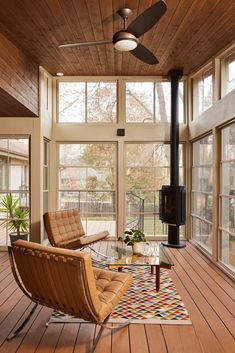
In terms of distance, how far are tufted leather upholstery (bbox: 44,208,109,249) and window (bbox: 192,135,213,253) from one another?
73.0 inches

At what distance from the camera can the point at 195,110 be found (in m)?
6.07

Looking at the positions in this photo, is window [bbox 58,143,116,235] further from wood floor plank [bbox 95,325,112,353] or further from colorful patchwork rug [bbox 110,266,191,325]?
wood floor plank [bbox 95,325,112,353]

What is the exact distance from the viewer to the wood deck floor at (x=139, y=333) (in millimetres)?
2494

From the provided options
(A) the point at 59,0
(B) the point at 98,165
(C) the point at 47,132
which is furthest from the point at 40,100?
(A) the point at 59,0

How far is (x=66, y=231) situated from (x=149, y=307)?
2.30m

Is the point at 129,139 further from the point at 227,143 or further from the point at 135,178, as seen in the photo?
the point at 227,143

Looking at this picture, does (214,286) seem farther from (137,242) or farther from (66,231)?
(66,231)

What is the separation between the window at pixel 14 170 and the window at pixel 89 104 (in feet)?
4.04

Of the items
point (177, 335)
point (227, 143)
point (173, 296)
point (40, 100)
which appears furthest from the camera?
point (40, 100)

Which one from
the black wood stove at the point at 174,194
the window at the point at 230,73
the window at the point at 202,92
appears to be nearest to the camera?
the window at the point at 230,73

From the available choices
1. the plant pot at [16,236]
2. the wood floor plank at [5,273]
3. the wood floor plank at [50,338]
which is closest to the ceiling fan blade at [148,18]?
the wood floor plank at [50,338]

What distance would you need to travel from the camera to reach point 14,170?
18.0ft

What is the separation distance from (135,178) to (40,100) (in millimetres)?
2466

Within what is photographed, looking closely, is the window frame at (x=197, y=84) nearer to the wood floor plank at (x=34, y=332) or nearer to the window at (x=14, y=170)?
the window at (x=14, y=170)
